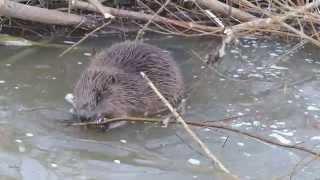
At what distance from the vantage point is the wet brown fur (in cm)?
411

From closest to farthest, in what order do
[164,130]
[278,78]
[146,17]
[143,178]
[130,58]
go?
[143,178] → [164,130] → [130,58] → [278,78] → [146,17]

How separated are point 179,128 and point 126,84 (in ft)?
1.47

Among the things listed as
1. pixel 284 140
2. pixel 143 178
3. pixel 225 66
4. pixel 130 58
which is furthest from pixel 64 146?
pixel 225 66

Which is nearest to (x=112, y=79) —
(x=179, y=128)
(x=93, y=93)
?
(x=93, y=93)

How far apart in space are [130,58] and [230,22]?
1724 mm

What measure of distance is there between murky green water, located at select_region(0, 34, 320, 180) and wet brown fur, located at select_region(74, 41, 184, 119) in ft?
0.51

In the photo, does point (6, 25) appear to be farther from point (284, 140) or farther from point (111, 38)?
point (284, 140)

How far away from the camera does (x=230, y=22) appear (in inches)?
240

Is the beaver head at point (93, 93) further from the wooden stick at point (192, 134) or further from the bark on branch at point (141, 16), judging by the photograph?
the bark on branch at point (141, 16)

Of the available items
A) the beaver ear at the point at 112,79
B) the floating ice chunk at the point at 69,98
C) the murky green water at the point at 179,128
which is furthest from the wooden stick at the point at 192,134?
the floating ice chunk at the point at 69,98

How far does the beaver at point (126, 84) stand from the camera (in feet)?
13.5

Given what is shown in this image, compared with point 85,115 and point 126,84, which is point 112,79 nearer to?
point 126,84

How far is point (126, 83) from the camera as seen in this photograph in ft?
14.4

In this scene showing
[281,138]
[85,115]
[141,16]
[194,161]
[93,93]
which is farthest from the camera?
[141,16]
